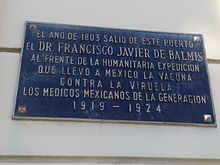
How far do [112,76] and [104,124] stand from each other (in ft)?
1.57

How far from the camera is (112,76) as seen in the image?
347 centimetres

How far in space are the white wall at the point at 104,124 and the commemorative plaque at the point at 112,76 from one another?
8 cm

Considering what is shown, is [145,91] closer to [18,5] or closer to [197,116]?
[197,116]

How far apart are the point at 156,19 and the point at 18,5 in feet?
4.70

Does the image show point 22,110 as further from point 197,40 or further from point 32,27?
point 197,40

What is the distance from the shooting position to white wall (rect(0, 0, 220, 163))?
3.12 m

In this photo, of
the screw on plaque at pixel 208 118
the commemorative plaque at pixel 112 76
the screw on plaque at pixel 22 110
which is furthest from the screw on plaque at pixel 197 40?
the screw on plaque at pixel 22 110

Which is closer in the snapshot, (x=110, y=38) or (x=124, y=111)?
(x=124, y=111)

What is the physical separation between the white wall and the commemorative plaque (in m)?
0.08

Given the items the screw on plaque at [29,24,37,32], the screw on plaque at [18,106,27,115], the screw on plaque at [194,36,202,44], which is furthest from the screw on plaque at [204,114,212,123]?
the screw on plaque at [29,24,37,32]

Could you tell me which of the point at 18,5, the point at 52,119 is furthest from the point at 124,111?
the point at 18,5

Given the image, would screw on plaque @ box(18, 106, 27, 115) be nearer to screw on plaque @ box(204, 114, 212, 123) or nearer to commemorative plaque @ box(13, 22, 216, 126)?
commemorative plaque @ box(13, 22, 216, 126)

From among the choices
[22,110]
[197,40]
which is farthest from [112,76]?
[197,40]

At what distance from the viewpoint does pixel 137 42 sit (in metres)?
3.74
